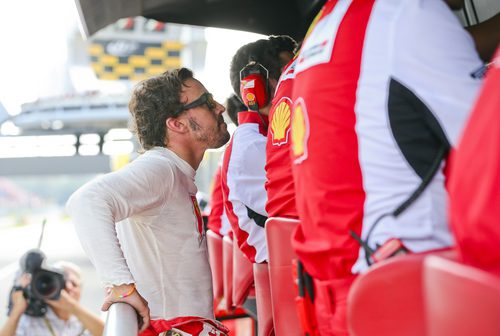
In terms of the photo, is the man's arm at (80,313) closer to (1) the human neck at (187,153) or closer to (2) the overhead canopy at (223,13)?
(1) the human neck at (187,153)

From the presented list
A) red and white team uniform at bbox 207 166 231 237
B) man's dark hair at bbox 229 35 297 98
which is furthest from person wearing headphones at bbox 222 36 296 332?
red and white team uniform at bbox 207 166 231 237

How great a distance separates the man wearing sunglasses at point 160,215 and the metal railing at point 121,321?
0.09 feet

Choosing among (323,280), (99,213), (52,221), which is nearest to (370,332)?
(323,280)

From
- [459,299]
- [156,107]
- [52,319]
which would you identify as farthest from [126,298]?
[52,319]

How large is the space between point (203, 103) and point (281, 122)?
480 mm

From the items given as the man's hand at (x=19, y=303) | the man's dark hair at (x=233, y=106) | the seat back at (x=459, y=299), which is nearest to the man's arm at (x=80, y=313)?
the man's hand at (x=19, y=303)

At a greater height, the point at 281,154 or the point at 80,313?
the point at 281,154

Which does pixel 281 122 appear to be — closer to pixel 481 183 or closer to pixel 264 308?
pixel 264 308

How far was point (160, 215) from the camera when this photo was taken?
1.99 meters

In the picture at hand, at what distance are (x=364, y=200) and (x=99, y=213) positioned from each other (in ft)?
2.66

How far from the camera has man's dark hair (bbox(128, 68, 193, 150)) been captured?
2.19m

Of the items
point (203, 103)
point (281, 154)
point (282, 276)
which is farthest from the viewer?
point (203, 103)

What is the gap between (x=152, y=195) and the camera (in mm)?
1884

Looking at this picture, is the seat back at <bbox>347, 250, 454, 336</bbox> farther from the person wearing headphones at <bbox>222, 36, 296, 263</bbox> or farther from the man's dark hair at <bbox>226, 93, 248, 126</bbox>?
the man's dark hair at <bbox>226, 93, 248, 126</bbox>
